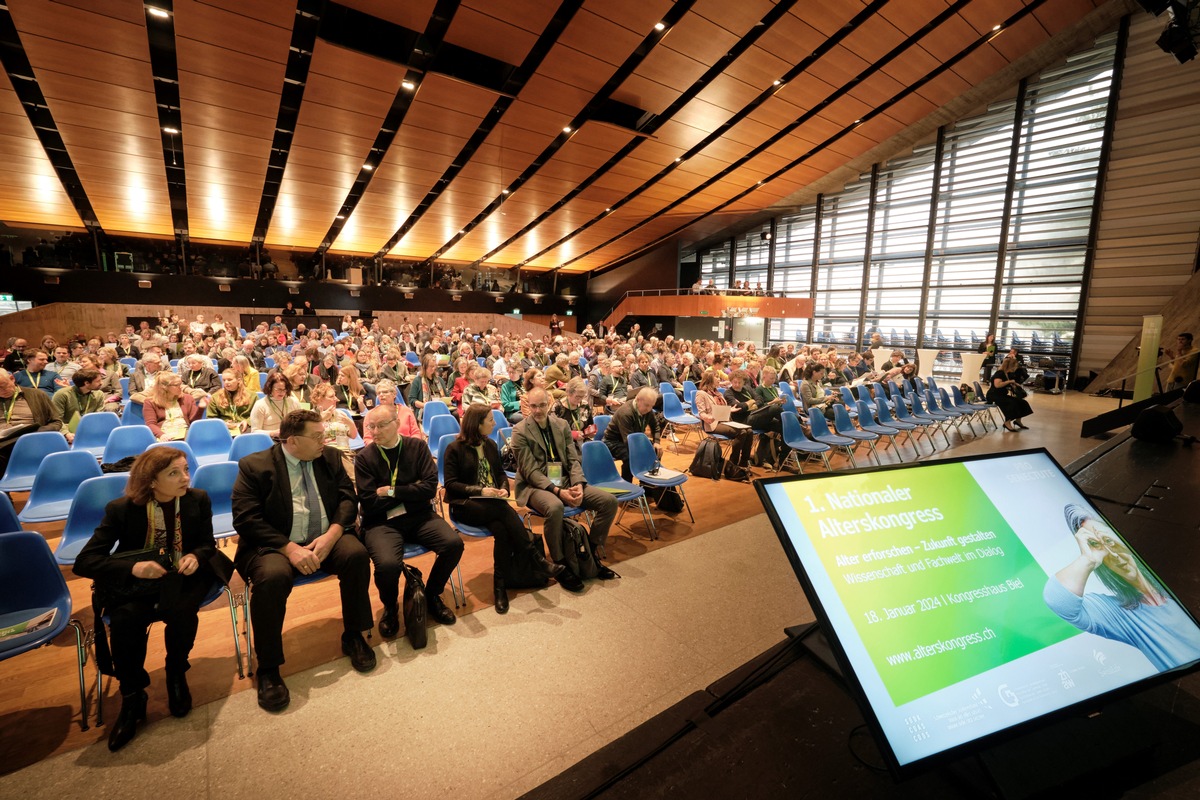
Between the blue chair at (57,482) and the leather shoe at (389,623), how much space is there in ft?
7.30

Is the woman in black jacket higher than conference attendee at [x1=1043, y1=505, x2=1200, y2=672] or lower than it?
lower

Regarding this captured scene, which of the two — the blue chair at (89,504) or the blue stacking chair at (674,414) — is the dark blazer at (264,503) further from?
the blue stacking chair at (674,414)

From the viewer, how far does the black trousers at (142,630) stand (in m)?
2.10

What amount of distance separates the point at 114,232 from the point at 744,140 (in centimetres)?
1882

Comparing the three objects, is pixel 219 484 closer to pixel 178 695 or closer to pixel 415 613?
pixel 178 695

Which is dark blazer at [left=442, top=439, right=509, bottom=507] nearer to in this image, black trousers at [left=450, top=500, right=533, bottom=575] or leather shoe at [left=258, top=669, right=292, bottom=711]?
black trousers at [left=450, top=500, right=533, bottom=575]

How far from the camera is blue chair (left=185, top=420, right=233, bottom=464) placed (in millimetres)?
4309

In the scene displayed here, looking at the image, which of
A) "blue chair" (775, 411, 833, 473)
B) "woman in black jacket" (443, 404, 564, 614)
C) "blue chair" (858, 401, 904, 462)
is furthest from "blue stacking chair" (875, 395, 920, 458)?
"woman in black jacket" (443, 404, 564, 614)

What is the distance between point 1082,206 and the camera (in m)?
12.3

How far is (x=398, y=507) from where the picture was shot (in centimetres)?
305

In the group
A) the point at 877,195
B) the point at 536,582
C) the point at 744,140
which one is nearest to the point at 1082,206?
the point at 877,195

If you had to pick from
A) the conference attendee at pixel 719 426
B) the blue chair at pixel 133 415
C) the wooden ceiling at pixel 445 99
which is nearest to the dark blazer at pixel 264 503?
the blue chair at pixel 133 415

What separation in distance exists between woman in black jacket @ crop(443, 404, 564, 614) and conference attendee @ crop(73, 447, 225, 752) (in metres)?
1.30

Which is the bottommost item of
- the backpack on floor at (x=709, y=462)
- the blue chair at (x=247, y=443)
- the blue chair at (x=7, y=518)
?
the backpack on floor at (x=709, y=462)
